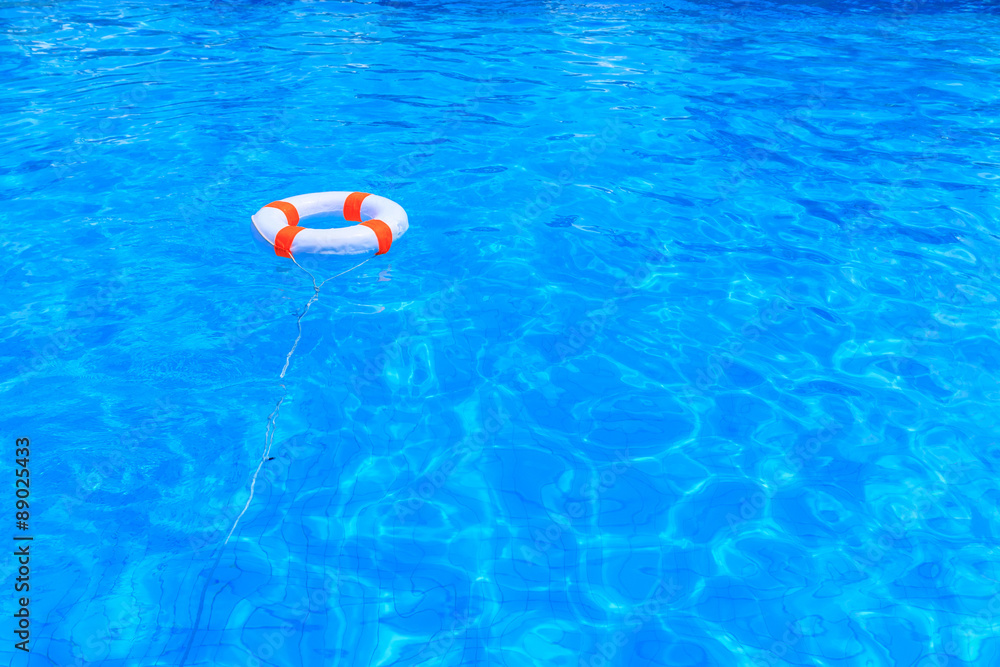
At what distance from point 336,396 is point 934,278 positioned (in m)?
3.42

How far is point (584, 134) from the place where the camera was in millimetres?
6488

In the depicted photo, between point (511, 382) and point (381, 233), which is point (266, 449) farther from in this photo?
point (381, 233)

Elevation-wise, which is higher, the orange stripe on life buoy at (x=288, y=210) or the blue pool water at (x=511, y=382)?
the orange stripe on life buoy at (x=288, y=210)

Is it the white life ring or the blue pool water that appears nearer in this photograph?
the blue pool water

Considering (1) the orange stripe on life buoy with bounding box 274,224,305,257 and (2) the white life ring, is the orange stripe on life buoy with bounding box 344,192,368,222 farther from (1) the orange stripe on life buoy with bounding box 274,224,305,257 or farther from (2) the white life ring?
(1) the orange stripe on life buoy with bounding box 274,224,305,257

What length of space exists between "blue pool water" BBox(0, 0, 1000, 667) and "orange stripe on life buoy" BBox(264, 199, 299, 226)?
319mm

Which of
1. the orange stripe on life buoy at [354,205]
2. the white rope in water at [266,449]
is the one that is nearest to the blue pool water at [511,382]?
the white rope in water at [266,449]

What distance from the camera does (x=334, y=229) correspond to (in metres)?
4.45

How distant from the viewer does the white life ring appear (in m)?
4.38

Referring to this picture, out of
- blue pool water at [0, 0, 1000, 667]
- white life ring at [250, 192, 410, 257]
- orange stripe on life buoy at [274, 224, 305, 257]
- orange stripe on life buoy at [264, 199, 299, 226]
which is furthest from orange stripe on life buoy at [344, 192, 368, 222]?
orange stripe on life buoy at [274, 224, 305, 257]

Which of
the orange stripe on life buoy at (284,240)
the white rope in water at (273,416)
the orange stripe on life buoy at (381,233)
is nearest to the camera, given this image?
the white rope in water at (273,416)

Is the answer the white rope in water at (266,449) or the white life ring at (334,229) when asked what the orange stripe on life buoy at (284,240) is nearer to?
the white life ring at (334,229)

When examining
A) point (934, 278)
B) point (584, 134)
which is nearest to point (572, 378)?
point (934, 278)

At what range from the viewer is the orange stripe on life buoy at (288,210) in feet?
15.3
